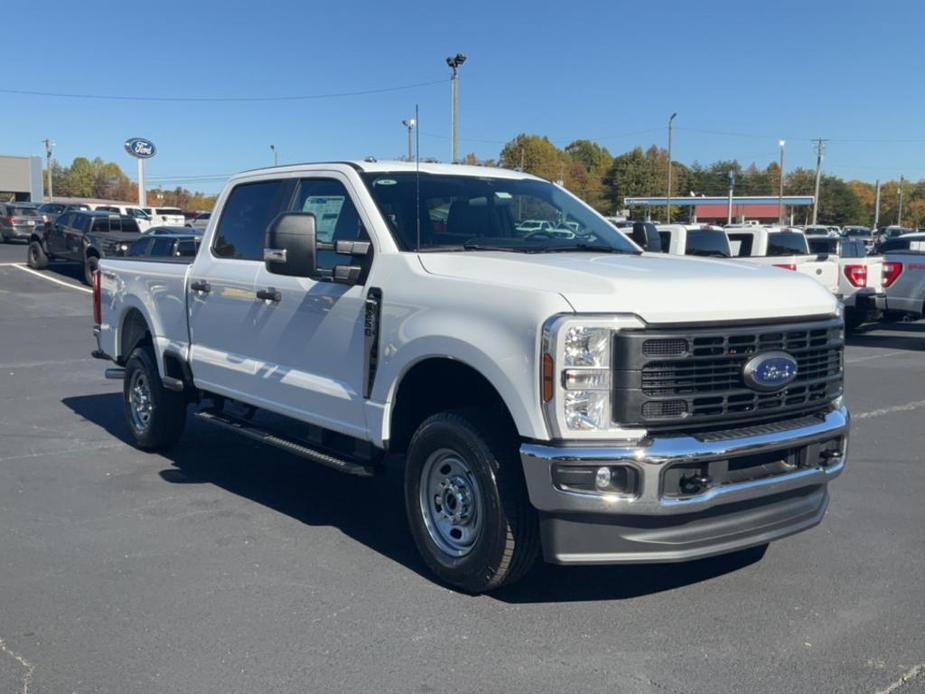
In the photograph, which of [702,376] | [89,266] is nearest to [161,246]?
[89,266]

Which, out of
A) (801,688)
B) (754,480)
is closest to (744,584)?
(754,480)

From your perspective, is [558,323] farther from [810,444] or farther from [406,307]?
[810,444]

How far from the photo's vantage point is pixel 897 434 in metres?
8.62

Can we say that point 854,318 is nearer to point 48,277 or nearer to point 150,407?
point 150,407

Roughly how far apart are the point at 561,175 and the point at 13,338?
84248 mm

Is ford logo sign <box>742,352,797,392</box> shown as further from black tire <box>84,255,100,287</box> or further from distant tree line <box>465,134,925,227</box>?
distant tree line <box>465,134,925,227</box>

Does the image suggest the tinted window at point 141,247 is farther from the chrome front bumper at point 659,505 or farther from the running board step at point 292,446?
the chrome front bumper at point 659,505

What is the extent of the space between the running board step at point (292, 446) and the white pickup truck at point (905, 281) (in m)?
12.7

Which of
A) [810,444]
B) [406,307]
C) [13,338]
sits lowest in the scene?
[13,338]

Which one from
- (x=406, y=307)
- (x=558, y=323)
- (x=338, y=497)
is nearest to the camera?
(x=558, y=323)

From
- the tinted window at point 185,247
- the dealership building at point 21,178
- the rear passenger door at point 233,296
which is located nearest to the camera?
the rear passenger door at point 233,296

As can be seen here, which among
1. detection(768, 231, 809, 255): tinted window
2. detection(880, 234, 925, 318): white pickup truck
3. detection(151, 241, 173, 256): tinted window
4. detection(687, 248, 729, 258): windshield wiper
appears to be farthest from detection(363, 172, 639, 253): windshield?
detection(151, 241, 173, 256): tinted window

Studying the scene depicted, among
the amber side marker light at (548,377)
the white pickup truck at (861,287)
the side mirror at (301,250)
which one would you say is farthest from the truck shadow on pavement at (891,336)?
the amber side marker light at (548,377)

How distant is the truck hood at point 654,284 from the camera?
13.6ft
